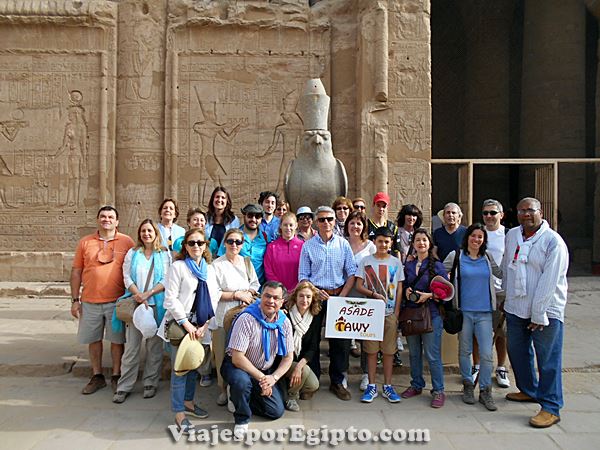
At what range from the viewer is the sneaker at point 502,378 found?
17.9ft

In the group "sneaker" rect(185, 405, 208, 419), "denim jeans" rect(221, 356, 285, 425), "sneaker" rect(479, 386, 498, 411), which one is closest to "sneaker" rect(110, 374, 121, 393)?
"sneaker" rect(185, 405, 208, 419)

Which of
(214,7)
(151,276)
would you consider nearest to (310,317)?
(151,276)

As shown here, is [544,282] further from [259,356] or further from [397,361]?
[259,356]

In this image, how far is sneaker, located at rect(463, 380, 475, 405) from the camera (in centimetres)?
498

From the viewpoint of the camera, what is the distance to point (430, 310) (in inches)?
199

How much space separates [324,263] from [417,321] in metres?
0.99

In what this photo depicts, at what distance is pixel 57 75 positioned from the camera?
11547mm

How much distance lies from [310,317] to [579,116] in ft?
41.9

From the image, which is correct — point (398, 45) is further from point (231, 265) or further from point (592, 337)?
point (231, 265)

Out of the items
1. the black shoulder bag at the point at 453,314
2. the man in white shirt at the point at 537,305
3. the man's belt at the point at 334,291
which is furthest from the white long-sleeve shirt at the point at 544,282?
the man's belt at the point at 334,291

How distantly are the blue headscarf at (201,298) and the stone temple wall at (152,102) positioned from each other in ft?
23.2

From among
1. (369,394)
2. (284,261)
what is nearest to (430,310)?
(369,394)

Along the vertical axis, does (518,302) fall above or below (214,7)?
below

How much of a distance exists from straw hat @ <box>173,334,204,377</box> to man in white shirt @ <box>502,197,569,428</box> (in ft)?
8.86
